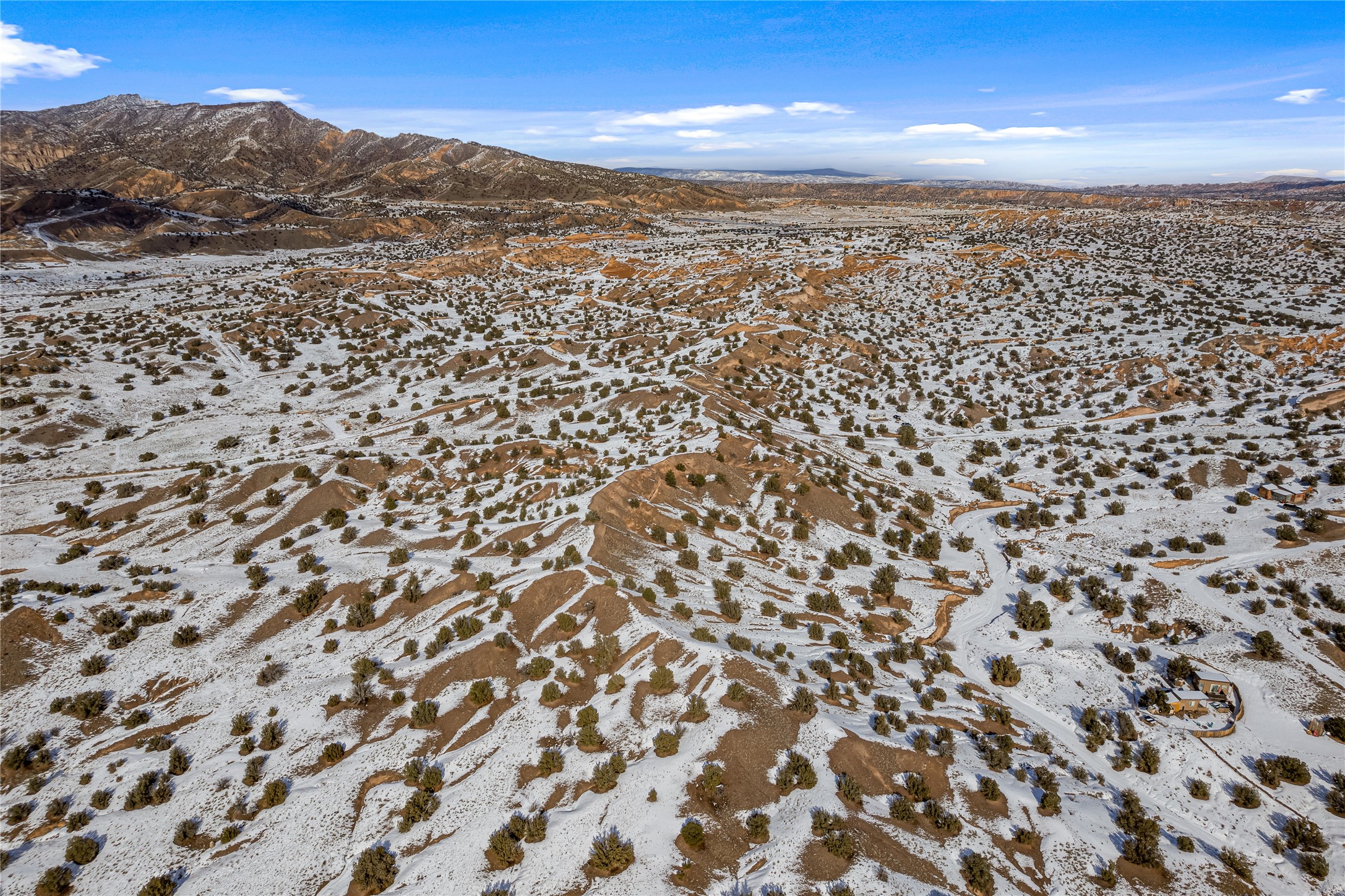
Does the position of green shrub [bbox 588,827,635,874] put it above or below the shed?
above

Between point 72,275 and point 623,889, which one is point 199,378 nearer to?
point 623,889

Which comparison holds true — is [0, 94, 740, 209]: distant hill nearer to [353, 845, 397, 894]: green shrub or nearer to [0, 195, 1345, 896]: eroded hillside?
[0, 195, 1345, 896]: eroded hillside

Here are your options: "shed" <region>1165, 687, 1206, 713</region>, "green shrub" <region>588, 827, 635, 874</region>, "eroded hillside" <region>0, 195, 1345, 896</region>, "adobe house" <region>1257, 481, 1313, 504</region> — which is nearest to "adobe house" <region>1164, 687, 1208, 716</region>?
"shed" <region>1165, 687, 1206, 713</region>

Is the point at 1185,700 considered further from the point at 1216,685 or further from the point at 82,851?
the point at 82,851

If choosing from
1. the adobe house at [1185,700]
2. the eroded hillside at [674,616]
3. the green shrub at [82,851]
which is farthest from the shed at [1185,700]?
the green shrub at [82,851]

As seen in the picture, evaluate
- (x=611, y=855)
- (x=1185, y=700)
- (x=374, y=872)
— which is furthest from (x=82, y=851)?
(x=1185, y=700)

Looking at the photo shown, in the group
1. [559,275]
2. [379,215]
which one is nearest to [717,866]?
[559,275]
